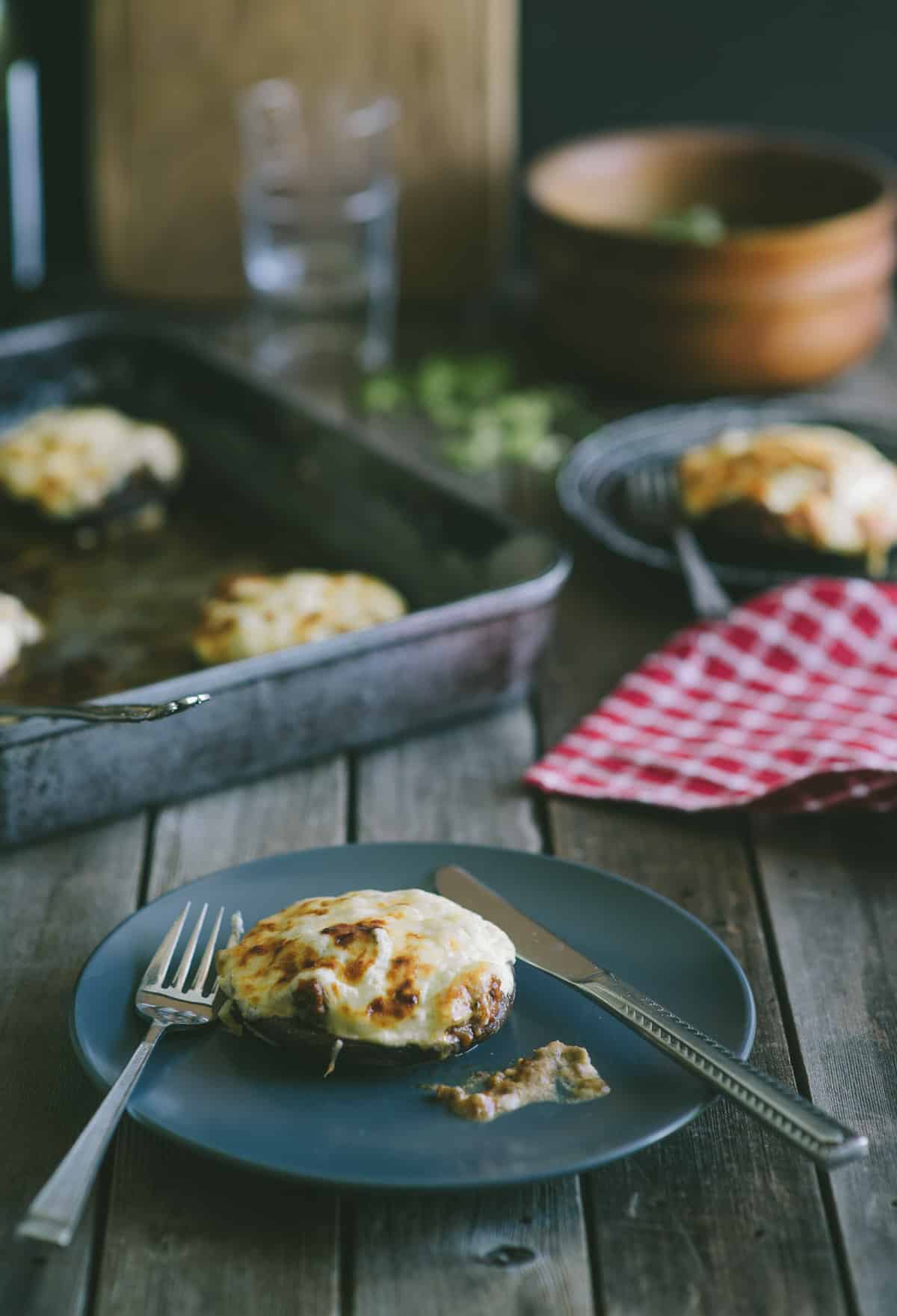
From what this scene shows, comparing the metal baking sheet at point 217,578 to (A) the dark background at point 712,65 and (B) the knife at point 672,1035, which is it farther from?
(A) the dark background at point 712,65

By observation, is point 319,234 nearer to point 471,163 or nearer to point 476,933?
point 471,163

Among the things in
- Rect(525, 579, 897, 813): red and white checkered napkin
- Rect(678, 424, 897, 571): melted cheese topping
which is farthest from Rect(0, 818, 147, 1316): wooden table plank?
Rect(678, 424, 897, 571): melted cheese topping

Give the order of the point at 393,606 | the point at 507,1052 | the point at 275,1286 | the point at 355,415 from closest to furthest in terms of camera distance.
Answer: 1. the point at 275,1286
2. the point at 507,1052
3. the point at 393,606
4. the point at 355,415

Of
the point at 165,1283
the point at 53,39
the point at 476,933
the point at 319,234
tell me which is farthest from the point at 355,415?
the point at 165,1283

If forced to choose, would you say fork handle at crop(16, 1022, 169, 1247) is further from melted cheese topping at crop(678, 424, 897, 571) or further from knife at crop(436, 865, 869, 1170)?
melted cheese topping at crop(678, 424, 897, 571)

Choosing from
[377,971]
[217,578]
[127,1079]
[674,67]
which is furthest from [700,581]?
[674,67]

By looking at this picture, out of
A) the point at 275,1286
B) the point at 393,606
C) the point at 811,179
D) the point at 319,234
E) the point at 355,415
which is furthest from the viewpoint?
the point at 319,234
